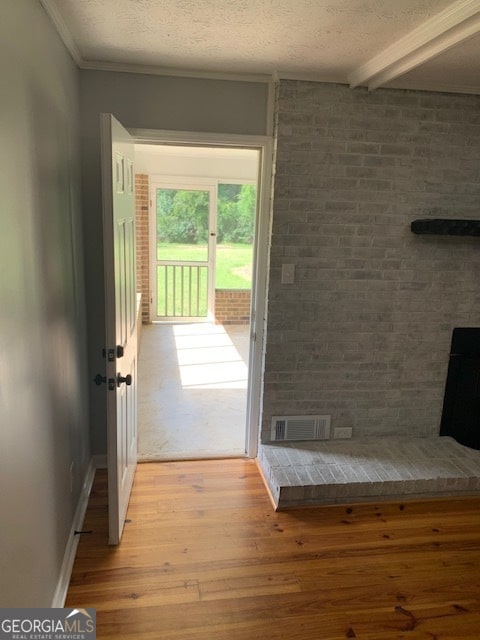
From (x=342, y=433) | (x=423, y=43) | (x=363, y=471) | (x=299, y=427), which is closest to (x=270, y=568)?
(x=363, y=471)

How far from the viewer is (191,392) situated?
13.7 ft

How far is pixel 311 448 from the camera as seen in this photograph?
9.47 ft

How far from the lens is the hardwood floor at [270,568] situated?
182 centimetres

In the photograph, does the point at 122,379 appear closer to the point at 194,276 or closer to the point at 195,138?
the point at 195,138

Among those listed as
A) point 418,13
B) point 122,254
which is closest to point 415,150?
point 418,13

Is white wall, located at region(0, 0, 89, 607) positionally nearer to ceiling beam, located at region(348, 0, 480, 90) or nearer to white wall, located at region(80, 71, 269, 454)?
white wall, located at region(80, 71, 269, 454)

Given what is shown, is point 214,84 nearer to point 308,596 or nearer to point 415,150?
point 415,150

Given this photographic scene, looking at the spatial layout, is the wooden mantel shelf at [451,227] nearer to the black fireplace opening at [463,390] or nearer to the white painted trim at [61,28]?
the black fireplace opening at [463,390]

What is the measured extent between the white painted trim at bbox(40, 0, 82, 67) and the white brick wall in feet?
3.50

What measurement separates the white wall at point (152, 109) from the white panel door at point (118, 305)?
24cm

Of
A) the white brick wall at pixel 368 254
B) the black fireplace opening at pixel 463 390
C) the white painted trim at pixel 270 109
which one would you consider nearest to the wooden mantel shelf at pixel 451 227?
the white brick wall at pixel 368 254

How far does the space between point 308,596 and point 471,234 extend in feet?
6.96

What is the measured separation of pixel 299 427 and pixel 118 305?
1.49 meters

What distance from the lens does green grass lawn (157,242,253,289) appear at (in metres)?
6.54
